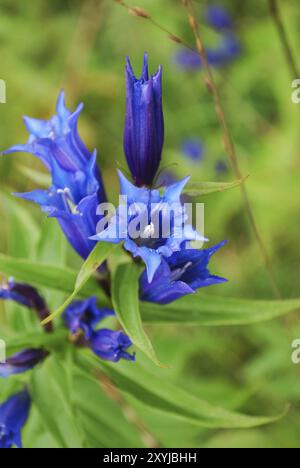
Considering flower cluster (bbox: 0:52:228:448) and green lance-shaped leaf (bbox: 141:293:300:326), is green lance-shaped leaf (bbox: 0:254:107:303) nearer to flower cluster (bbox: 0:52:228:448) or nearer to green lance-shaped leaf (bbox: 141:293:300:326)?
flower cluster (bbox: 0:52:228:448)

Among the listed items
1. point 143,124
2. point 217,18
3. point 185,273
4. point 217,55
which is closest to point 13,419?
point 185,273

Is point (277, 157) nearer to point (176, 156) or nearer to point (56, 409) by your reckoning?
point (176, 156)

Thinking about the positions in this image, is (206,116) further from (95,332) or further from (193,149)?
(95,332)

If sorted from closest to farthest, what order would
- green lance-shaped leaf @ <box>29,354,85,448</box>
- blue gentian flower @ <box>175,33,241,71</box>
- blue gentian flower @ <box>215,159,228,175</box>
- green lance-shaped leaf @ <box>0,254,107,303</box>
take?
green lance-shaped leaf @ <box>0,254,107,303</box>
green lance-shaped leaf @ <box>29,354,85,448</box>
blue gentian flower @ <box>215,159,228,175</box>
blue gentian flower @ <box>175,33,241,71</box>

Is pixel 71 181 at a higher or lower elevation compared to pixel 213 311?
higher

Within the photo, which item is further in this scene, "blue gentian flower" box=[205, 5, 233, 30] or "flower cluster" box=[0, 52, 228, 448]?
Result: "blue gentian flower" box=[205, 5, 233, 30]

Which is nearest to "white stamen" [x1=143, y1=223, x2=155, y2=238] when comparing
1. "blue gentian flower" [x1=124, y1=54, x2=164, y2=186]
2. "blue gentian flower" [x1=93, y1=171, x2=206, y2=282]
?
"blue gentian flower" [x1=93, y1=171, x2=206, y2=282]
